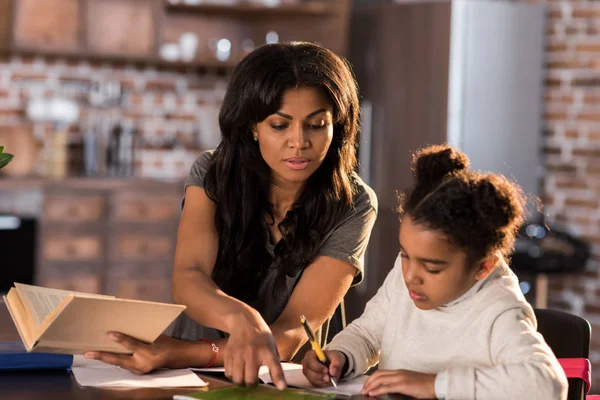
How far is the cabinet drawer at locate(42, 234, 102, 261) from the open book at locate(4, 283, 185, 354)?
319 centimetres

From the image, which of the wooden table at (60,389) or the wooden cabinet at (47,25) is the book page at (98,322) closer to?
the wooden table at (60,389)

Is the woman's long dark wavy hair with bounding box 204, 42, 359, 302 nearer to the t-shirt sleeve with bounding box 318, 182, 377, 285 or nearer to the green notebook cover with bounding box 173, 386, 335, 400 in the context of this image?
the t-shirt sleeve with bounding box 318, 182, 377, 285

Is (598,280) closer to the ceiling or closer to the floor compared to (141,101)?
closer to the floor

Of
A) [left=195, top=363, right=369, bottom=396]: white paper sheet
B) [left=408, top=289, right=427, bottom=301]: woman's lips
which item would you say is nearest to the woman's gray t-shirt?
[left=195, top=363, right=369, bottom=396]: white paper sheet

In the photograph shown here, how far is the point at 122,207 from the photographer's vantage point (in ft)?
15.9

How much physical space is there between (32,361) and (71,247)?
10.8 ft

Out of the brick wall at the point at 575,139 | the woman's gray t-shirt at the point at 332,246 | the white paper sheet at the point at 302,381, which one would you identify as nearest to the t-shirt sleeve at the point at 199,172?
the woman's gray t-shirt at the point at 332,246

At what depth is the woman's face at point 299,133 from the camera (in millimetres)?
1823

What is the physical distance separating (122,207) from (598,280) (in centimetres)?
256

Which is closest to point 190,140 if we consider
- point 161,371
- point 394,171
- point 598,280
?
point 394,171

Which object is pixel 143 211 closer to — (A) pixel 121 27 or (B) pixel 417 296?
(A) pixel 121 27

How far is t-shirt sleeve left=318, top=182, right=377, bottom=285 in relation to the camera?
1925 millimetres

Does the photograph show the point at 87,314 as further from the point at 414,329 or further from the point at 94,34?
the point at 94,34

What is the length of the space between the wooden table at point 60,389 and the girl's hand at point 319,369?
10 cm
